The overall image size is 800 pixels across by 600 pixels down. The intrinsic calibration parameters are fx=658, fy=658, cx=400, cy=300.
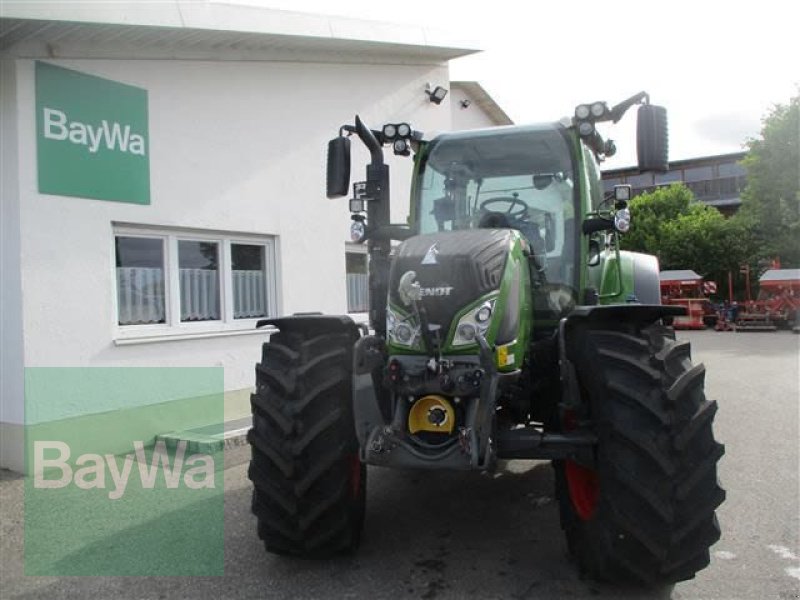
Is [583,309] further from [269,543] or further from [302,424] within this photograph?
[269,543]

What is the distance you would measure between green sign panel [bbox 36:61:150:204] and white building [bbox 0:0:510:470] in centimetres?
1

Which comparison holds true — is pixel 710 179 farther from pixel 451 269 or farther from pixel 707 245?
pixel 451 269

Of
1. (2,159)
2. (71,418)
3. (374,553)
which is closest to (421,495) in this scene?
(374,553)

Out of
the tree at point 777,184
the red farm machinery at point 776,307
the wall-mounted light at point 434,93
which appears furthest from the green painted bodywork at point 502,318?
the tree at point 777,184

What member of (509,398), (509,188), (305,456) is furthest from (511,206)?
(305,456)

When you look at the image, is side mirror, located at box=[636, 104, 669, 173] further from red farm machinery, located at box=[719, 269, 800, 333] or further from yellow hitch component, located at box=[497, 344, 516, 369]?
red farm machinery, located at box=[719, 269, 800, 333]

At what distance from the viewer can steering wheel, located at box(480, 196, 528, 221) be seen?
14.7ft

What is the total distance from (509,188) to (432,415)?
197 centimetres

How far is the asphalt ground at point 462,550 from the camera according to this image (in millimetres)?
3395

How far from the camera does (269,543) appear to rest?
3650 mm

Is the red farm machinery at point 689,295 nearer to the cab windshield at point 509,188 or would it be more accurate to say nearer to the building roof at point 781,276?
the building roof at point 781,276

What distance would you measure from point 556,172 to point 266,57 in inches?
188

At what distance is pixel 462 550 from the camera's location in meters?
3.88

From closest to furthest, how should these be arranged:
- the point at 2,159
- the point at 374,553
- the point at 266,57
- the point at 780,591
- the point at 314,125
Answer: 1. the point at 780,591
2. the point at 374,553
3. the point at 2,159
4. the point at 266,57
5. the point at 314,125
